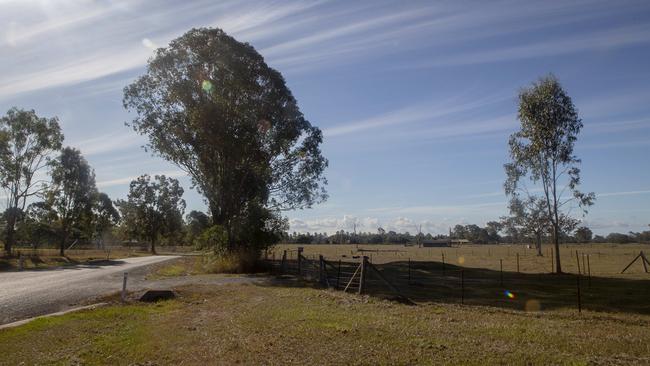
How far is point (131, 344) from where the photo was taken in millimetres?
9766

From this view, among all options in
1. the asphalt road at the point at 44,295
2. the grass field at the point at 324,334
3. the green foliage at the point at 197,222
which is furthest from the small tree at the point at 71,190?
the grass field at the point at 324,334

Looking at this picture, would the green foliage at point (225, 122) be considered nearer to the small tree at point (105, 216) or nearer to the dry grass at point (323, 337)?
the dry grass at point (323, 337)

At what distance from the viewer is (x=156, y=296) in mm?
17422

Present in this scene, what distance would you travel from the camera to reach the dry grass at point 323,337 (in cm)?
852

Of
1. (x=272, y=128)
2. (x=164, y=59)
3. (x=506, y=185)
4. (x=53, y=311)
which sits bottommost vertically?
(x=53, y=311)

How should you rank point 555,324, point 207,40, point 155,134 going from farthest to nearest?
point 155,134 → point 207,40 → point 555,324

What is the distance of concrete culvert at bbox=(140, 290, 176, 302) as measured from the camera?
17.1 meters

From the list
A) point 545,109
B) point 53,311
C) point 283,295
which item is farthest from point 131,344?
point 545,109

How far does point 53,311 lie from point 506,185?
39.9 m

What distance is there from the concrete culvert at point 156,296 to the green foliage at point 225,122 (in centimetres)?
1702

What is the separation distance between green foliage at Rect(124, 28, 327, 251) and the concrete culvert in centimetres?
1702

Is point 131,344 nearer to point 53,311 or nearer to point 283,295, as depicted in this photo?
point 53,311

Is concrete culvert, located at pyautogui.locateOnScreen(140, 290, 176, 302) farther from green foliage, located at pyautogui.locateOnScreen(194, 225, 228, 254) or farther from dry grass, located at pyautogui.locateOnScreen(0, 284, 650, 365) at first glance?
green foliage, located at pyautogui.locateOnScreen(194, 225, 228, 254)

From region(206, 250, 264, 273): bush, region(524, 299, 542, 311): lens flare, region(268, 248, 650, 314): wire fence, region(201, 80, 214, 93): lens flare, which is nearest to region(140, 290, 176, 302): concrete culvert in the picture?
region(268, 248, 650, 314): wire fence
